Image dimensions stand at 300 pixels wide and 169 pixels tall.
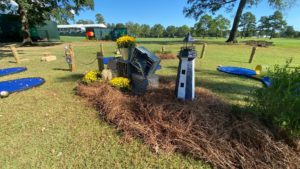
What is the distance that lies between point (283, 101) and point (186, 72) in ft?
5.57

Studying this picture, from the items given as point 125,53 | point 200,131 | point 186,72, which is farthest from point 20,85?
point 200,131

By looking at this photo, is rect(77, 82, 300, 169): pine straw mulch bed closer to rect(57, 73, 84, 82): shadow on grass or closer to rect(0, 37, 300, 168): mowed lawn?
rect(0, 37, 300, 168): mowed lawn

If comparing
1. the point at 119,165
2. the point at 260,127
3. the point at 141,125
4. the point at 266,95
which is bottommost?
the point at 119,165

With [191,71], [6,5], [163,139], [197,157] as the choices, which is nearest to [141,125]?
[163,139]

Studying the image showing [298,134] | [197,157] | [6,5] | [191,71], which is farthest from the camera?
[6,5]

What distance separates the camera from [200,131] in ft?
9.34

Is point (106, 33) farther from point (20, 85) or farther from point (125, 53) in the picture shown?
point (125, 53)

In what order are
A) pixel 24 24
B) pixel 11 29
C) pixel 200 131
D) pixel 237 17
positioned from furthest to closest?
pixel 11 29 < pixel 237 17 < pixel 24 24 < pixel 200 131

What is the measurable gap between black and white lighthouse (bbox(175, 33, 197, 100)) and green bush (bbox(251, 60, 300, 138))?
1.27m

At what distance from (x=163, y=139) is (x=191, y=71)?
4.99 ft

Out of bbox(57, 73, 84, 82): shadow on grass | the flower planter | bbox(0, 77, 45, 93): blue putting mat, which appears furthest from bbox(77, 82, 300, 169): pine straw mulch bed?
bbox(0, 77, 45, 93): blue putting mat

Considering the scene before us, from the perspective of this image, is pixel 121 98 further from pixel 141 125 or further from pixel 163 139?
pixel 163 139

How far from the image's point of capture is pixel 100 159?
2.60 meters

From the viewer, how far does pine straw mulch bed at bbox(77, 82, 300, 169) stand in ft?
7.94
